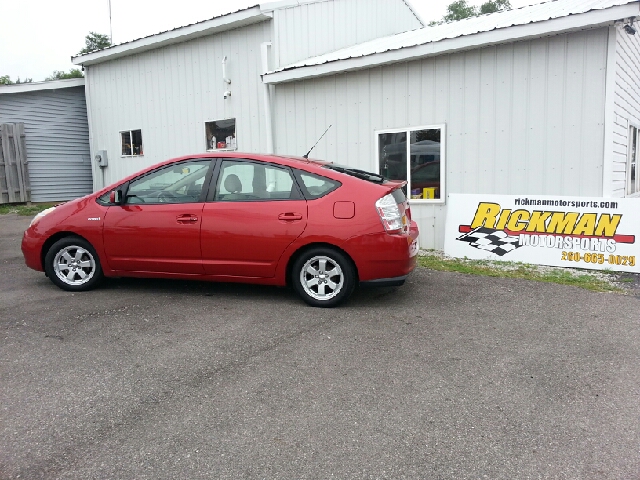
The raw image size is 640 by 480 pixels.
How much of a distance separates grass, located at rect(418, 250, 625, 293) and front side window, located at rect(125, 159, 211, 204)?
3451mm

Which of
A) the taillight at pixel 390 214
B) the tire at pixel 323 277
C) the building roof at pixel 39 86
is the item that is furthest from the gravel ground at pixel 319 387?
the building roof at pixel 39 86

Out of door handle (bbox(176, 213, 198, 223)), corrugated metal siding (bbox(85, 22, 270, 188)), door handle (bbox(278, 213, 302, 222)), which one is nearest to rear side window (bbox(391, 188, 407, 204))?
door handle (bbox(278, 213, 302, 222))

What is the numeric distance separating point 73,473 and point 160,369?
4.11 feet

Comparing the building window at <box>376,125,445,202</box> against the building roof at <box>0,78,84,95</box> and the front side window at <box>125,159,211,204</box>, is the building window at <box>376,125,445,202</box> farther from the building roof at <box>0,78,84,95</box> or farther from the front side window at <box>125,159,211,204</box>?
the building roof at <box>0,78,84,95</box>

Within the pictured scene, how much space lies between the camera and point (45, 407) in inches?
129

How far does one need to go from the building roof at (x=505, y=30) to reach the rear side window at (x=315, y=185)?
Result: 154 inches

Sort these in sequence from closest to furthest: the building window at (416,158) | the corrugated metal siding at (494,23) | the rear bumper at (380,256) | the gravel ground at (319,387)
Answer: the gravel ground at (319,387) < the rear bumper at (380,256) < the corrugated metal siding at (494,23) < the building window at (416,158)

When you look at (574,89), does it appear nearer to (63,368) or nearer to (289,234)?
(289,234)

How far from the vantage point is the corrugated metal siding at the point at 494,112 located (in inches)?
287

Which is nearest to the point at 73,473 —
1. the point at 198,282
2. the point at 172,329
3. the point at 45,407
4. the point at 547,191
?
the point at 45,407

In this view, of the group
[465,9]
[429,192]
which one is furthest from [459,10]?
[429,192]

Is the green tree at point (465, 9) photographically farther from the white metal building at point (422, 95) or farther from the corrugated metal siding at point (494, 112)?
the corrugated metal siding at point (494, 112)

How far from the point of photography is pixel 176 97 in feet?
41.0

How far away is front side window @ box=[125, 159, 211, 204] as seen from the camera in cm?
568
